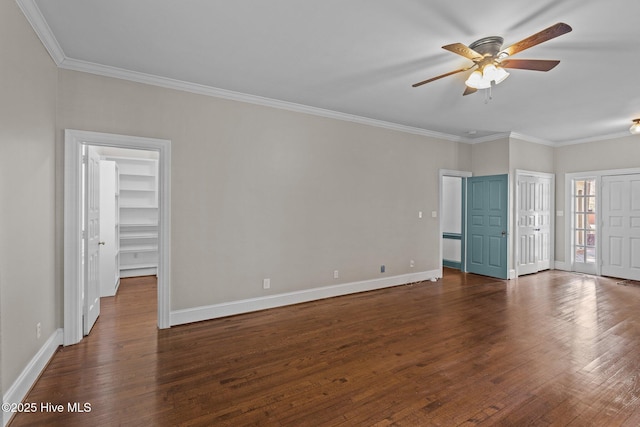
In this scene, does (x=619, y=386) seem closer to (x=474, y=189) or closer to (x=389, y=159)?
(x=389, y=159)

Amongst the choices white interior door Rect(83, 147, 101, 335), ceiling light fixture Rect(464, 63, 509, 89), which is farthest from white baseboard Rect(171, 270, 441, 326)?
ceiling light fixture Rect(464, 63, 509, 89)


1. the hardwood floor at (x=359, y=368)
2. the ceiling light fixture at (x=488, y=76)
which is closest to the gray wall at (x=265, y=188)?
the hardwood floor at (x=359, y=368)

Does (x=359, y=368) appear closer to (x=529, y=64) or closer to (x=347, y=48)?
(x=347, y=48)

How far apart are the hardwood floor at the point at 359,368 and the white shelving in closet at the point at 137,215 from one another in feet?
6.52

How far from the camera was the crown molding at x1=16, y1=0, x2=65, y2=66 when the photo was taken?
2332 mm

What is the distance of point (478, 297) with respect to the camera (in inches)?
198

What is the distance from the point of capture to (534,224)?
265 inches

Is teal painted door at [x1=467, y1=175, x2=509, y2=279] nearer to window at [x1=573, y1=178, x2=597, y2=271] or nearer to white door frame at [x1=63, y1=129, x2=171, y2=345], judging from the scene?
window at [x1=573, y1=178, x2=597, y2=271]

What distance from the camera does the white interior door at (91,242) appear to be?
11.4 feet

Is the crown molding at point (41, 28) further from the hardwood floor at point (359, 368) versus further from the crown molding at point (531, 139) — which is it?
the crown molding at point (531, 139)

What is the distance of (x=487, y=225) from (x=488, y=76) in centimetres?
440

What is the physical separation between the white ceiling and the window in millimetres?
2488

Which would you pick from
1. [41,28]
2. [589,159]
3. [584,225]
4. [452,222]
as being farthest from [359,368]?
[589,159]

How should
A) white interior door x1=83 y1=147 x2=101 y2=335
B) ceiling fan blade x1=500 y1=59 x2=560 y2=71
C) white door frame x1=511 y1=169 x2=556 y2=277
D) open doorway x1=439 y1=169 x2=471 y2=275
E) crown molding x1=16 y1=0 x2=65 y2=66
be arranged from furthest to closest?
1. open doorway x1=439 y1=169 x2=471 y2=275
2. white door frame x1=511 y1=169 x2=556 y2=277
3. white interior door x1=83 y1=147 x2=101 y2=335
4. ceiling fan blade x1=500 y1=59 x2=560 y2=71
5. crown molding x1=16 y1=0 x2=65 y2=66
